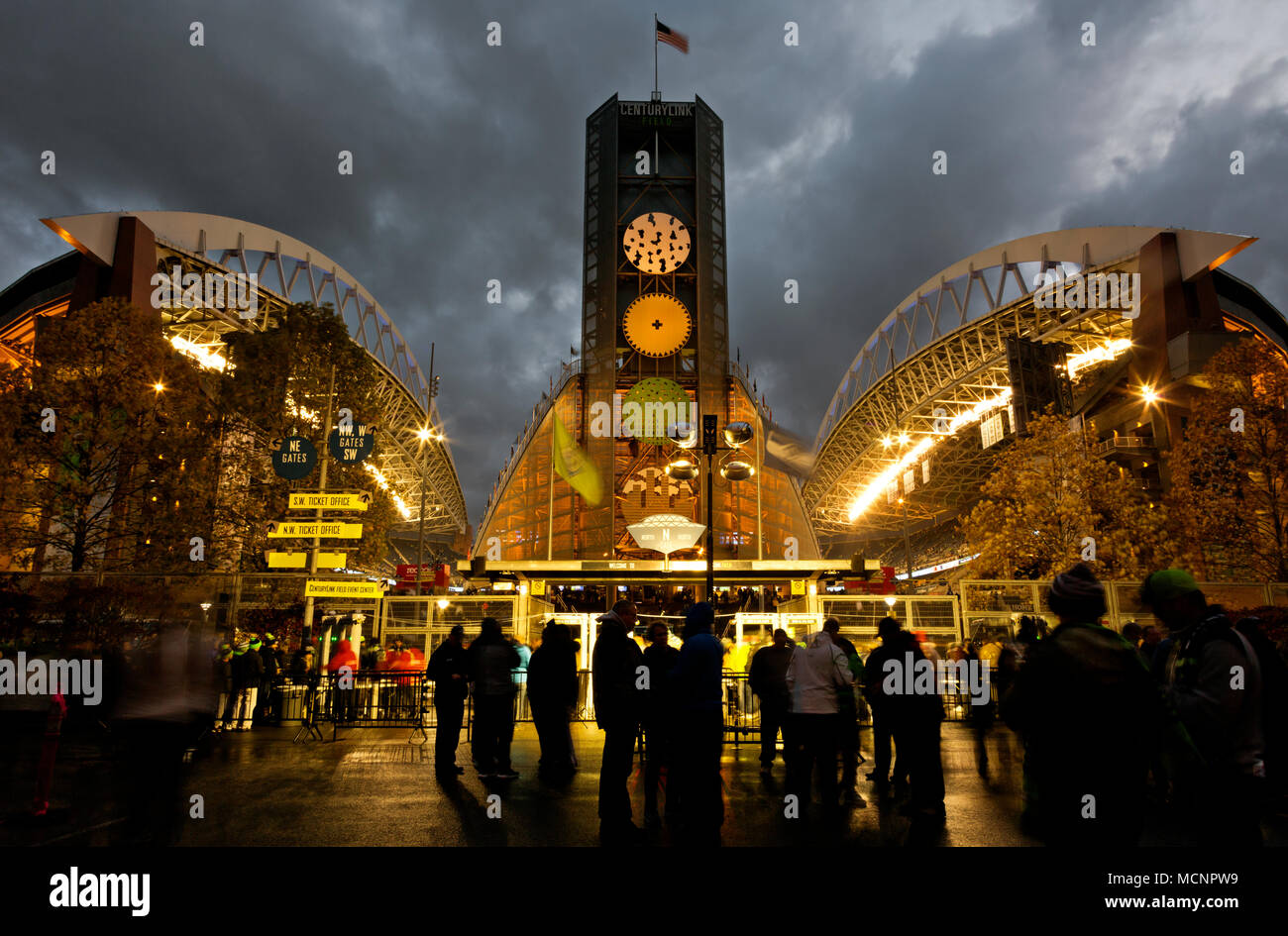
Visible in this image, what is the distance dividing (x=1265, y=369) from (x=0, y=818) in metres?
29.7

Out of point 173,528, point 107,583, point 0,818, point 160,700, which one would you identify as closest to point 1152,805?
point 160,700

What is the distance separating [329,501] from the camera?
16.8 meters

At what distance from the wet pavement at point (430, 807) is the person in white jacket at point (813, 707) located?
0.50 m

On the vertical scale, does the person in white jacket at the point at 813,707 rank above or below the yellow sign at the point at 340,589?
below

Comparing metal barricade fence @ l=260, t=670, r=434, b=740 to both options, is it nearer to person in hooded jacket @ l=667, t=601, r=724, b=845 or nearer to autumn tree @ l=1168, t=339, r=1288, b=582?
person in hooded jacket @ l=667, t=601, r=724, b=845

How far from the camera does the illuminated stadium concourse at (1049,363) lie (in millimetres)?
33750

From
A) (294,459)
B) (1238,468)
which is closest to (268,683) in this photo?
(294,459)

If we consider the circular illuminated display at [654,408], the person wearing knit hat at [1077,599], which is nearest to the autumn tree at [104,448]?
the person wearing knit hat at [1077,599]

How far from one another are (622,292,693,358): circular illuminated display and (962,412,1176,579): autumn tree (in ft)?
65.3

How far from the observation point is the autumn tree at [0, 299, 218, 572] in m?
18.3

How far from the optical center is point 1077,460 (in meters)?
26.0

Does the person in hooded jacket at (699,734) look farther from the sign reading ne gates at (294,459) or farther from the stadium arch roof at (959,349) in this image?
the stadium arch roof at (959,349)

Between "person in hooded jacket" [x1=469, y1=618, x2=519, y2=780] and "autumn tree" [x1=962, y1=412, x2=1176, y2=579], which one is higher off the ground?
"autumn tree" [x1=962, y1=412, x2=1176, y2=579]

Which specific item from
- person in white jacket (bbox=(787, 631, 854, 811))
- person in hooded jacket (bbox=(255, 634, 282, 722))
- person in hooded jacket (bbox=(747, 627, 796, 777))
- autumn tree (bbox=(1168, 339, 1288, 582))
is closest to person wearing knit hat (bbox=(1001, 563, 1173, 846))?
person in white jacket (bbox=(787, 631, 854, 811))
